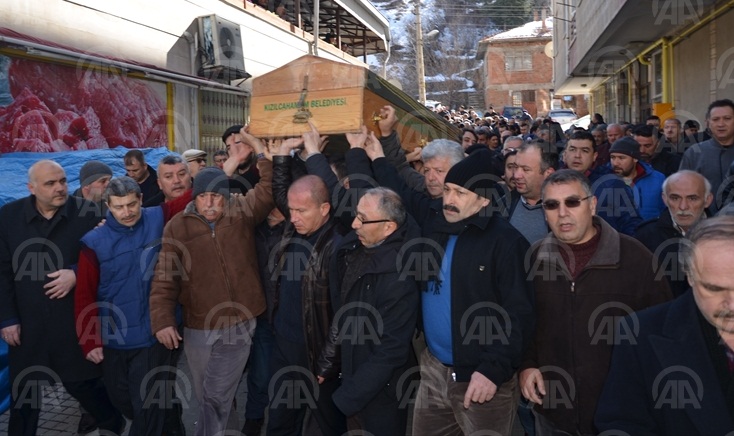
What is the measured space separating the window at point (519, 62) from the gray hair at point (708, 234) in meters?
48.5

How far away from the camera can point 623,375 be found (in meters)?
1.96

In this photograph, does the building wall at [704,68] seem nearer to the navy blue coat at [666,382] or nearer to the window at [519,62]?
the navy blue coat at [666,382]

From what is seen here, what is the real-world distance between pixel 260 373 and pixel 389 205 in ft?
6.80

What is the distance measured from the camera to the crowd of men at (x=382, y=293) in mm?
2057

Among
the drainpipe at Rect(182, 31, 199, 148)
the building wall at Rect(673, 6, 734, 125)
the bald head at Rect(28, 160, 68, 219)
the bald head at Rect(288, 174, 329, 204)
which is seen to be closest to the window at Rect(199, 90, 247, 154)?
the drainpipe at Rect(182, 31, 199, 148)

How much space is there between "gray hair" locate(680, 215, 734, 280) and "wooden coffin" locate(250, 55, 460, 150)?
7.25ft

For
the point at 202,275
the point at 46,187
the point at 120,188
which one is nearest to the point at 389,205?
the point at 202,275

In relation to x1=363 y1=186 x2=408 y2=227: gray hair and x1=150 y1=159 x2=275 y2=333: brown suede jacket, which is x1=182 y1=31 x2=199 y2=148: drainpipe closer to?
x1=150 y1=159 x2=275 y2=333: brown suede jacket

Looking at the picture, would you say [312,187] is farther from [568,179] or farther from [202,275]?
[568,179]

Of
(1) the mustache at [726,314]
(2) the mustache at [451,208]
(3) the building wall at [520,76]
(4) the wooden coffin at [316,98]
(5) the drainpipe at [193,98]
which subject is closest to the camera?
(1) the mustache at [726,314]

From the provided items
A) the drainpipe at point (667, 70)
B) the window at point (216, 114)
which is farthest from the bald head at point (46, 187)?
the drainpipe at point (667, 70)

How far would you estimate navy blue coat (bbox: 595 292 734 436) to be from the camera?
1738mm

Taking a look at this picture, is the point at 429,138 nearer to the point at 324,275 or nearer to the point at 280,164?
the point at 280,164

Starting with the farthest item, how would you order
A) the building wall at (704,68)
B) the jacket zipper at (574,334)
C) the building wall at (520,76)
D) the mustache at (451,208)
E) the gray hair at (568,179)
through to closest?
the building wall at (520,76), the building wall at (704,68), the mustache at (451,208), the gray hair at (568,179), the jacket zipper at (574,334)
